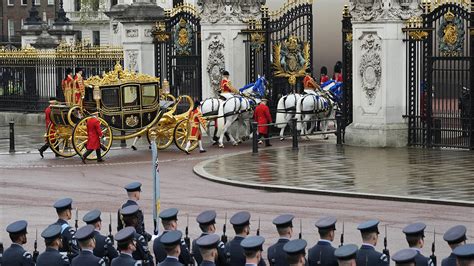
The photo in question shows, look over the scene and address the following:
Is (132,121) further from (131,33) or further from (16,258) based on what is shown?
(16,258)

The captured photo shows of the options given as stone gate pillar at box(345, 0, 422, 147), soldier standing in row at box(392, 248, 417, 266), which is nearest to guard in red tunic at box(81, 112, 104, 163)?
stone gate pillar at box(345, 0, 422, 147)

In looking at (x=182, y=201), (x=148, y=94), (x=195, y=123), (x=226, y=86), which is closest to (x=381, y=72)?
(x=226, y=86)

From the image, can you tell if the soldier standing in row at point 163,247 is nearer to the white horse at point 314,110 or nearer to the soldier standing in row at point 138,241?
the soldier standing in row at point 138,241

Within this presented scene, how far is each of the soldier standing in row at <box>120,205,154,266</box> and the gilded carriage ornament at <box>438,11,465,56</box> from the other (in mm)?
17978

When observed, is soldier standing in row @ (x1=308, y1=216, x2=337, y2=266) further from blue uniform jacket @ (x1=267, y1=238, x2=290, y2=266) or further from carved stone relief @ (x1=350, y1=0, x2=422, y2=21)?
carved stone relief @ (x1=350, y1=0, x2=422, y2=21)

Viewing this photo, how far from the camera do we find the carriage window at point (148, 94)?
3378 cm

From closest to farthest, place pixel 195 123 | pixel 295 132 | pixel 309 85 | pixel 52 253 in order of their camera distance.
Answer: pixel 52 253 → pixel 295 132 → pixel 195 123 → pixel 309 85

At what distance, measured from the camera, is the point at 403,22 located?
111ft

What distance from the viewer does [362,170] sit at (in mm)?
28641

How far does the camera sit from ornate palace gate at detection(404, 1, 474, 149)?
1297 inches

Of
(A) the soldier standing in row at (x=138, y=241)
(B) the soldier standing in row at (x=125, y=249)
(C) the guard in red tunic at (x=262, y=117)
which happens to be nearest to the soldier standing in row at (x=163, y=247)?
(A) the soldier standing in row at (x=138, y=241)

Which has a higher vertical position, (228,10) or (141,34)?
(228,10)

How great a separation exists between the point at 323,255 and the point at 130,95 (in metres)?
19.6

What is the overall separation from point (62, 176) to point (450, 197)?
9.34 meters
